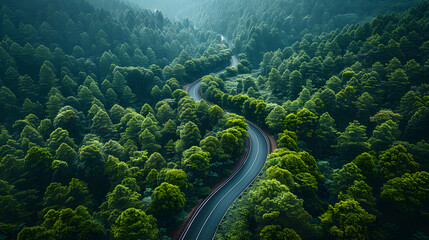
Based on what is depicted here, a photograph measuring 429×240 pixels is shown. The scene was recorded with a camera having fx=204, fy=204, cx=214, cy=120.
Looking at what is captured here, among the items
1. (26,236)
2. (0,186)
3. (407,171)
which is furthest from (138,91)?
(407,171)

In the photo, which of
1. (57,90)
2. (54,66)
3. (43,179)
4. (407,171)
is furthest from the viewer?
(54,66)

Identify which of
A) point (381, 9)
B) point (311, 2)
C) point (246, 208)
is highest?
point (311, 2)

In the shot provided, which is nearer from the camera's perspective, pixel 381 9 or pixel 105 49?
pixel 105 49

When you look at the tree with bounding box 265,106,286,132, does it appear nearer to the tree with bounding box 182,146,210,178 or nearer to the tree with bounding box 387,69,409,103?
the tree with bounding box 182,146,210,178

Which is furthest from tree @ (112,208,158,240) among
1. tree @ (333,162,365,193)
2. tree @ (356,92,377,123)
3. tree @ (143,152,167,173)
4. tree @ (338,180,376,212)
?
tree @ (356,92,377,123)

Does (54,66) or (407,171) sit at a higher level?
(54,66)

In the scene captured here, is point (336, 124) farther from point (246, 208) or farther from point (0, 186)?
point (0, 186)

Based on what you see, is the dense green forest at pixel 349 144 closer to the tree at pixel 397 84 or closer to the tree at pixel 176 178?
the tree at pixel 397 84
